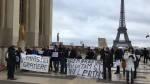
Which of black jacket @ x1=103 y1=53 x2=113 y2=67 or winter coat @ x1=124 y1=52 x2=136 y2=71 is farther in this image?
black jacket @ x1=103 y1=53 x2=113 y2=67

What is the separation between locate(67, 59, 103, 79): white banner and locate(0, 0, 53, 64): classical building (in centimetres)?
598

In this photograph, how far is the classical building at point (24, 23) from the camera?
1777cm

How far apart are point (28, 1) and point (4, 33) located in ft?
25.9

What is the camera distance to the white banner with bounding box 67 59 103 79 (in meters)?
11.4

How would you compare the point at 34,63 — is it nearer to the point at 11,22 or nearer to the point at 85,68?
the point at 85,68

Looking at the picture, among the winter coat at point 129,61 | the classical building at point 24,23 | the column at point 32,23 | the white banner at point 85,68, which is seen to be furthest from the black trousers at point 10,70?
the column at point 32,23

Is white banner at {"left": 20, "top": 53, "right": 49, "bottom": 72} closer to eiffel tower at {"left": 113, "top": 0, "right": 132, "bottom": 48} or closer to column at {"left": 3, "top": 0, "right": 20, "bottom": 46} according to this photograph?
column at {"left": 3, "top": 0, "right": 20, "bottom": 46}

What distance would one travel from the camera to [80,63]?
39.0 feet

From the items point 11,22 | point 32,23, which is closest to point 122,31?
point 32,23

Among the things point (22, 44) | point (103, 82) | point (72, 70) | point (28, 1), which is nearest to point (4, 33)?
point (22, 44)

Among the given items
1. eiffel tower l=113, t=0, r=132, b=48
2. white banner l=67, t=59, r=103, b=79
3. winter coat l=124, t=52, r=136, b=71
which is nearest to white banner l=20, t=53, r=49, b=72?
white banner l=67, t=59, r=103, b=79

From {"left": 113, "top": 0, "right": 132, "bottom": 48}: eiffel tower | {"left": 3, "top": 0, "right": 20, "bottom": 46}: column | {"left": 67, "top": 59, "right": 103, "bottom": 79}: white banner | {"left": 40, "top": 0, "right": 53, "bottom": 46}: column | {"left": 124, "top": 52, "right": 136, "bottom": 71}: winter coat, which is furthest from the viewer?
{"left": 113, "top": 0, "right": 132, "bottom": 48}: eiffel tower

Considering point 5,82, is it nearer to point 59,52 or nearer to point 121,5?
point 59,52

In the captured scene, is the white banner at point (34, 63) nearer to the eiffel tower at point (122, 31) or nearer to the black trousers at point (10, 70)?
the black trousers at point (10, 70)
